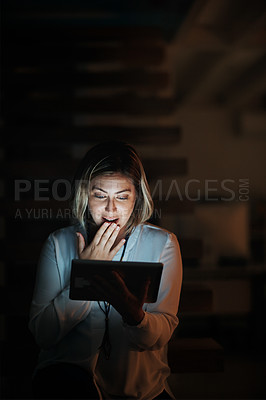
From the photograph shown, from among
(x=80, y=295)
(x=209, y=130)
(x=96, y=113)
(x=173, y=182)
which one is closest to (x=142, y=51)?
(x=96, y=113)

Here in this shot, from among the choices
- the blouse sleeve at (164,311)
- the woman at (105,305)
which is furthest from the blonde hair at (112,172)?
the blouse sleeve at (164,311)

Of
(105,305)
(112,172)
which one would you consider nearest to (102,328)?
(105,305)

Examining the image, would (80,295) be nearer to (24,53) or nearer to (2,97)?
(2,97)

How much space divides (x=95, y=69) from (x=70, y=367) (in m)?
1.33

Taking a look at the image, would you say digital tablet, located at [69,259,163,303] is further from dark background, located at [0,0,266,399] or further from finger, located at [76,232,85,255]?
dark background, located at [0,0,266,399]

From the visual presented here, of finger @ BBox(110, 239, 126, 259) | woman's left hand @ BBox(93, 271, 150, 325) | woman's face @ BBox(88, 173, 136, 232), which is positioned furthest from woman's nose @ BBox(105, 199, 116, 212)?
woman's left hand @ BBox(93, 271, 150, 325)

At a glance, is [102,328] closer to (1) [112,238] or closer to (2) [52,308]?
(2) [52,308]

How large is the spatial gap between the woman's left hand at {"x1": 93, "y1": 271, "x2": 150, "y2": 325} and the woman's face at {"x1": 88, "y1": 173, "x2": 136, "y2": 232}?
0.23 meters

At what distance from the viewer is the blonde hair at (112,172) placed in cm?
138

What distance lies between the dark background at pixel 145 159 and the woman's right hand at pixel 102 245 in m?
0.21

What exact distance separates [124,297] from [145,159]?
1.96ft

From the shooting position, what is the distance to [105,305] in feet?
4.54

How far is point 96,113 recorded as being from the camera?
1.68m

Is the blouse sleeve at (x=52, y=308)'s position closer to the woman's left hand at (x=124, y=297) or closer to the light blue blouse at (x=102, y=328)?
the light blue blouse at (x=102, y=328)
